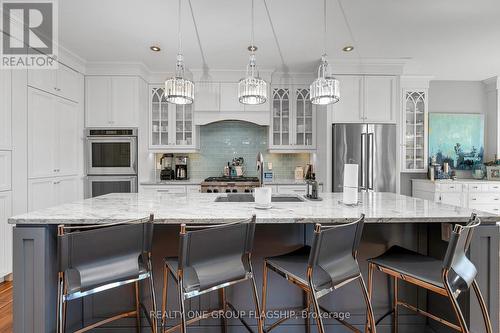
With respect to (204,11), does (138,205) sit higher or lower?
lower

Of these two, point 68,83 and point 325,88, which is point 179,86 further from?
point 68,83

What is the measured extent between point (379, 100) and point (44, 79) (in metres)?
4.26

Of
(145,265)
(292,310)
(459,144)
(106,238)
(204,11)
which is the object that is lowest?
(292,310)

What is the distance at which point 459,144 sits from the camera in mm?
4746

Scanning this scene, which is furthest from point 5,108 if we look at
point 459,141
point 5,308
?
point 459,141

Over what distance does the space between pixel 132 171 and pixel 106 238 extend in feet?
9.38

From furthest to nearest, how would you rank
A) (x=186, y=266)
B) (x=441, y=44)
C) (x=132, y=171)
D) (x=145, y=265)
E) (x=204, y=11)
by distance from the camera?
(x=132, y=171) → (x=441, y=44) → (x=204, y=11) → (x=145, y=265) → (x=186, y=266)

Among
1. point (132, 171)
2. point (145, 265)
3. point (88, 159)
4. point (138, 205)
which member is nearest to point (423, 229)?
point (145, 265)

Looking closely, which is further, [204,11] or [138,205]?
[204,11]

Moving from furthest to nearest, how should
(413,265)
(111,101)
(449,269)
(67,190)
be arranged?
1. (111,101)
2. (67,190)
3. (413,265)
4. (449,269)

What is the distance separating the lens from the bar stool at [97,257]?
1.31 metres

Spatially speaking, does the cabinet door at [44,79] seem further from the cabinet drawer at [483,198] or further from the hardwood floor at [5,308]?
the cabinet drawer at [483,198]

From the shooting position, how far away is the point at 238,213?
1.67 meters

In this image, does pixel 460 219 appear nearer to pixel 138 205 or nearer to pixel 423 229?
pixel 423 229
